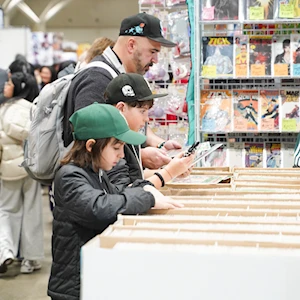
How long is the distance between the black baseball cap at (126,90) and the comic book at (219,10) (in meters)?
2.22

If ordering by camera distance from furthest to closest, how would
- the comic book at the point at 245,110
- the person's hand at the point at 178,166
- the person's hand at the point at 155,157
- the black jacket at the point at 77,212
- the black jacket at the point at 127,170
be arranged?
1. the comic book at the point at 245,110
2. the person's hand at the point at 155,157
3. the person's hand at the point at 178,166
4. the black jacket at the point at 127,170
5. the black jacket at the point at 77,212

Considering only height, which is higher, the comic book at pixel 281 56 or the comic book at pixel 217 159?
the comic book at pixel 281 56

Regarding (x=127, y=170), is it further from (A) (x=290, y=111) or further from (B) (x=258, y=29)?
(B) (x=258, y=29)

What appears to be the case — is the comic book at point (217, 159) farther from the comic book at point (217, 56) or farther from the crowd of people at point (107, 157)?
the crowd of people at point (107, 157)

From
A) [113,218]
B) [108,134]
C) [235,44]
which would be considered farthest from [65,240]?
[235,44]

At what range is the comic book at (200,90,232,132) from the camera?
482cm

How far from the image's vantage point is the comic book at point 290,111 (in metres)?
4.77

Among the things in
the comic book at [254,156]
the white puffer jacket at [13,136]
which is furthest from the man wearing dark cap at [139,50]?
the white puffer jacket at [13,136]

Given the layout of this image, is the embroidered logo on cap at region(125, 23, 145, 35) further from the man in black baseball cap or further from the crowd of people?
the man in black baseball cap

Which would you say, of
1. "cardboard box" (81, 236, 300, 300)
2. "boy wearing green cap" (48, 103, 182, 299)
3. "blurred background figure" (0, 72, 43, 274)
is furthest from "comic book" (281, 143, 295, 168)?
"cardboard box" (81, 236, 300, 300)

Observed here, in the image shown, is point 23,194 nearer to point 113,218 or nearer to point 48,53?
point 113,218

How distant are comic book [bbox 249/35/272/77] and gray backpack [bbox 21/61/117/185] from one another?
80.1 inches

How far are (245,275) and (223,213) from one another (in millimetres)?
617

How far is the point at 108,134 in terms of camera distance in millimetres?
2211
